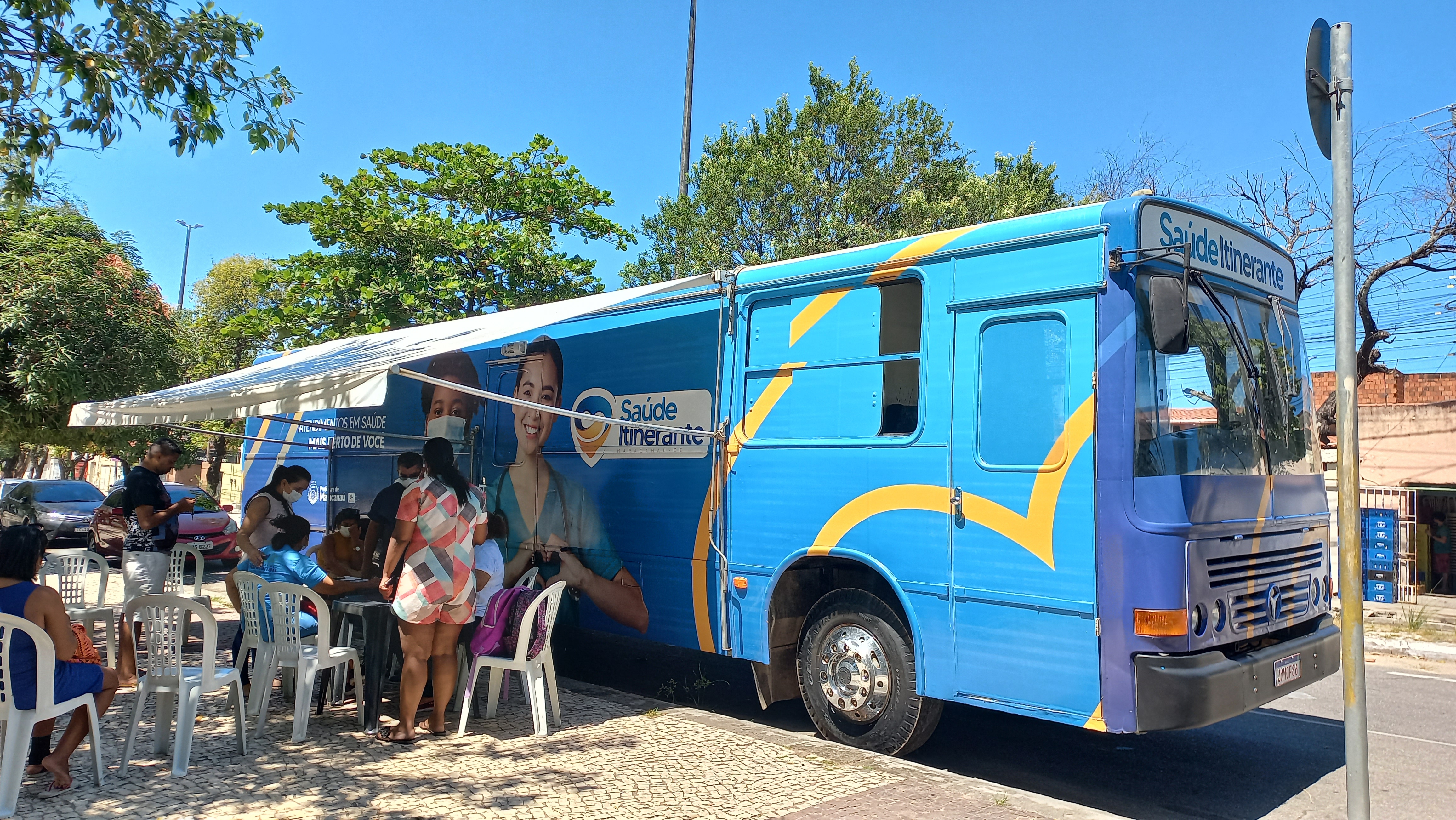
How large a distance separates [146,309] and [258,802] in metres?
5.54

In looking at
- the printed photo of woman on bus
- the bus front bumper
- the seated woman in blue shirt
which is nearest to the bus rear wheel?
the bus front bumper

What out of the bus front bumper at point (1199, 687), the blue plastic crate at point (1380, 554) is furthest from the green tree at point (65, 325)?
the blue plastic crate at point (1380, 554)

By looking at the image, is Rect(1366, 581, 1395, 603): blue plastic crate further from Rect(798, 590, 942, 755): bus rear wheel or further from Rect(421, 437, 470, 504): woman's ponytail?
Rect(421, 437, 470, 504): woman's ponytail

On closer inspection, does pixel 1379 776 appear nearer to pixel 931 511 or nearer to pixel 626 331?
pixel 931 511

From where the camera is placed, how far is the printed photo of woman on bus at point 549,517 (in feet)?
25.0

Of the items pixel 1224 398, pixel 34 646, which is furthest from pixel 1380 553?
pixel 34 646

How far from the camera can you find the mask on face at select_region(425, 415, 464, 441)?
9.14 metres

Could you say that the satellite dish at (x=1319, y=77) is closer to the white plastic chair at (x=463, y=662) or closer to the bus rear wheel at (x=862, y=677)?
the bus rear wheel at (x=862, y=677)

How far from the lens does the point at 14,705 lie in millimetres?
4539

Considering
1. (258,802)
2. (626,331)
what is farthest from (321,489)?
(258,802)

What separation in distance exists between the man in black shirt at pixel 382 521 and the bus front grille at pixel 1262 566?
5865 millimetres

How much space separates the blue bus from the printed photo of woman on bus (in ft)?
0.27

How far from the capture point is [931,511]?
5.63 m

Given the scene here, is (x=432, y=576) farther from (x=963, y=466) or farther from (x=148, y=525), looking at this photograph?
(x=148, y=525)
